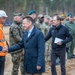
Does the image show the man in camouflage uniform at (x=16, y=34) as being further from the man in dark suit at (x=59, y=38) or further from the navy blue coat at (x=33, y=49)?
the navy blue coat at (x=33, y=49)

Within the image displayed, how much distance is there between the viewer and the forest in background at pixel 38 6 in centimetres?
5762

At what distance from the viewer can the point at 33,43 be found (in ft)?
18.7

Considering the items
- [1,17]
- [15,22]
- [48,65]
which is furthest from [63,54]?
[48,65]

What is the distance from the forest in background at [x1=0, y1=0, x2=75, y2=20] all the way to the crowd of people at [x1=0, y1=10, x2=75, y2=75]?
154 feet

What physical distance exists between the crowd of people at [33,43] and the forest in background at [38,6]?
46.9m

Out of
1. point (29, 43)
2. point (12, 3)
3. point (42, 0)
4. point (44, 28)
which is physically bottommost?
point (29, 43)

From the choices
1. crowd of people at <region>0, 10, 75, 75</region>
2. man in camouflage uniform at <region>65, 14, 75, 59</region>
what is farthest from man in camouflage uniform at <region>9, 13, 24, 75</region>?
man in camouflage uniform at <region>65, 14, 75, 59</region>

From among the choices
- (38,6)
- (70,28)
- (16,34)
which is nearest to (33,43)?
(16,34)

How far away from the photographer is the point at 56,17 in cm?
731

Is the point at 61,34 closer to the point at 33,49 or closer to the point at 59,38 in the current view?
the point at 59,38

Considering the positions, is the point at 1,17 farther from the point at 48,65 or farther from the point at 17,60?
the point at 48,65

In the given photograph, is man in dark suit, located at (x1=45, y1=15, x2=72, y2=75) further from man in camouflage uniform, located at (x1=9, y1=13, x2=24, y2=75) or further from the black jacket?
man in camouflage uniform, located at (x1=9, y1=13, x2=24, y2=75)

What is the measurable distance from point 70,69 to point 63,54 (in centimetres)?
229

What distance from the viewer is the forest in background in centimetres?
5762
